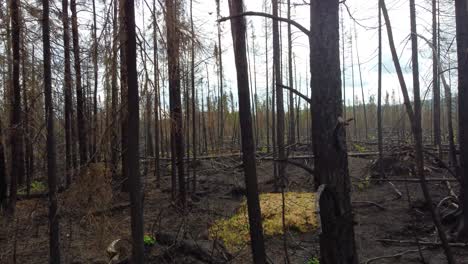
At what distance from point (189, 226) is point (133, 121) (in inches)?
254

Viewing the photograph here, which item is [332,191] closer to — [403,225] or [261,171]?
[403,225]

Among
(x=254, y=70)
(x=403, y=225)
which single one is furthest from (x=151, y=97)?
(x=254, y=70)

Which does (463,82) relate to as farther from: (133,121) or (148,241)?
(148,241)

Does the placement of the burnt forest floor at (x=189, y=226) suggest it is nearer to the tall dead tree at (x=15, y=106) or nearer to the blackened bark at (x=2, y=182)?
the blackened bark at (x=2, y=182)

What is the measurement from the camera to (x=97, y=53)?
453cm

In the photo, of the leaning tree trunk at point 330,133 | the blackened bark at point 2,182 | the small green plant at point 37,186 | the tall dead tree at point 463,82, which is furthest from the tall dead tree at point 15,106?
the tall dead tree at point 463,82

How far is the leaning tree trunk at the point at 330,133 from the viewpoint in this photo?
9.86ft

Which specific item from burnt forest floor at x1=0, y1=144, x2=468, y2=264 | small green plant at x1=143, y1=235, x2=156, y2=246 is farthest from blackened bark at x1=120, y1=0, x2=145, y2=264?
small green plant at x1=143, y1=235, x2=156, y2=246

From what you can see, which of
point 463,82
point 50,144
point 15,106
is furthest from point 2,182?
point 463,82

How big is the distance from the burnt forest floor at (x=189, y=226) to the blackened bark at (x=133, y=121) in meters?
0.77

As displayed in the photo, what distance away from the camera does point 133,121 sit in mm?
4375

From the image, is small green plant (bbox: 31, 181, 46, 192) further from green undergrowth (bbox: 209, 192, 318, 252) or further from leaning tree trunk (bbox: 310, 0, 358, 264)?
leaning tree trunk (bbox: 310, 0, 358, 264)

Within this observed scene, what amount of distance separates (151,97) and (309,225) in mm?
6800

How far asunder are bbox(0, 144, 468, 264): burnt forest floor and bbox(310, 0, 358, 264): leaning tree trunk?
155cm
